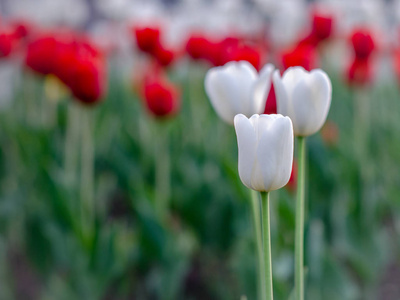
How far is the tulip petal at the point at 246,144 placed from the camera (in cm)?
48

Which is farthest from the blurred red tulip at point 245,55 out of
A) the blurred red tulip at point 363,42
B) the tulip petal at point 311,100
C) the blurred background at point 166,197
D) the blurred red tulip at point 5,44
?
the blurred red tulip at point 5,44

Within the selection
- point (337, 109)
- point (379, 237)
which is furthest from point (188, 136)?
point (337, 109)

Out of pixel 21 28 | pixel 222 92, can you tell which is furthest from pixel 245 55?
pixel 21 28

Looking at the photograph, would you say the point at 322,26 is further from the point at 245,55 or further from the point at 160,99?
the point at 245,55

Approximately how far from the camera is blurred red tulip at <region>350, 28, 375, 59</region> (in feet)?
4.88

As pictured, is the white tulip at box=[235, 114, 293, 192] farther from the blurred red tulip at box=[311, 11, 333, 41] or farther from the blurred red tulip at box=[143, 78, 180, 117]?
the blurred red tulip at box=[311, 11, 333, 41]

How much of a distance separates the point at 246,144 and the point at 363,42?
1.11 m

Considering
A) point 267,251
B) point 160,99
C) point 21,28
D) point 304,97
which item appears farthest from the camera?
point 21,28

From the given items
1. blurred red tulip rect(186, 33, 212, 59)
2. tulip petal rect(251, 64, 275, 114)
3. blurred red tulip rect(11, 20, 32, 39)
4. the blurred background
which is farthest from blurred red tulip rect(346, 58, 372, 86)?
blurred red tulip rect(11, 20, 32, 39)

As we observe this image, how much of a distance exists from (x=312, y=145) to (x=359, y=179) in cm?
16

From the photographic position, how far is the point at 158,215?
1.23 metres

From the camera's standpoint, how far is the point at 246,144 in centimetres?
49

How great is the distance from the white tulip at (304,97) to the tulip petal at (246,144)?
0.13 m

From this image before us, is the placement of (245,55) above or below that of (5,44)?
below
